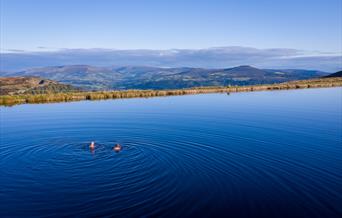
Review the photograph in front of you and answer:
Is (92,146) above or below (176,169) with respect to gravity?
above

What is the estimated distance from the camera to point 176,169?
22.5 meters

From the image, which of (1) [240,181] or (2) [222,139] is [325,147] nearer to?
(2) [222,139]

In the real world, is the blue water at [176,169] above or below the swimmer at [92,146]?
below

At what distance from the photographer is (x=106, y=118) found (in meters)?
47.1

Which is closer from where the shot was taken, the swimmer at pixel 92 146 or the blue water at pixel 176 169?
the blue water at pixel 176 169

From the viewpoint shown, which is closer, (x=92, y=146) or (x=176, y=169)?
(x=176, y=169)

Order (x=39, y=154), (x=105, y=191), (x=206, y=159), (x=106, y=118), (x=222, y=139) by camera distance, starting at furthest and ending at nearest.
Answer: (x=106, y=118) < (x=222, y=139) < (x=39, y=154) < (x=206, y=159) < (x=105, y=191)

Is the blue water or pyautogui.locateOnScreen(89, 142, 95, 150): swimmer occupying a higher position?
pyautogui.locateOnScreen(89, 142, 95, 150): swimmer

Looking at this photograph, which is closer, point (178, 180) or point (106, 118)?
point (178, 180)

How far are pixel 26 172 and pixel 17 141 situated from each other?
11.4 m

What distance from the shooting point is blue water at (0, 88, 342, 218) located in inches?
645

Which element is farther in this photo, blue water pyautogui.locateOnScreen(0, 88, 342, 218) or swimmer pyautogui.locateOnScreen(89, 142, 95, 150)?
swimmer pyautogui.locateOnScreen(89, 142, 95, 150)

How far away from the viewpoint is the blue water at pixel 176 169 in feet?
53.7

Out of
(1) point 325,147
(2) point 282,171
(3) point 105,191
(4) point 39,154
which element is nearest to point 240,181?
(2) point 282,171
